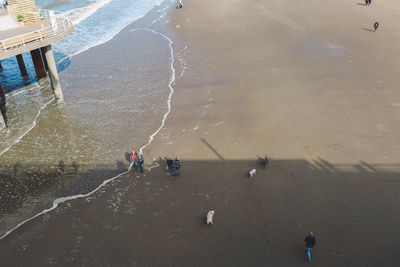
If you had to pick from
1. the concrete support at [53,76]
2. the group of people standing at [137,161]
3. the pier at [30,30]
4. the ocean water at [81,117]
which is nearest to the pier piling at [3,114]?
the pier at [30,30]

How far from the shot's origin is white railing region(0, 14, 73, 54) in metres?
15.6

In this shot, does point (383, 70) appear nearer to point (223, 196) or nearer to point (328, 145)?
point (328, 145)

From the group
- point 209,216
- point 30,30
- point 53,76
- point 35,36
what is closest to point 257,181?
point 209,216

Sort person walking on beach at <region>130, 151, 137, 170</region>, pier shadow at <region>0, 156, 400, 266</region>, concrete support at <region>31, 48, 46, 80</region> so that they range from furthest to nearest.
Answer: concrete support at <region>31, 48, 46, 80</region>
person walking on beach at <region>130, 151, 137, 170</region>
pier shadow at <region>0, 156, 400, 266</region>

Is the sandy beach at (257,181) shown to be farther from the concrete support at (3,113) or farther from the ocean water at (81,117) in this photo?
the concrete support at (3,113)

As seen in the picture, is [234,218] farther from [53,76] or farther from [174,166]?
[53,76]

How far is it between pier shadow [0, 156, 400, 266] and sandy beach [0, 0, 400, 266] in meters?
0.04

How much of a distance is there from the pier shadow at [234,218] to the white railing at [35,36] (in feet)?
23.0

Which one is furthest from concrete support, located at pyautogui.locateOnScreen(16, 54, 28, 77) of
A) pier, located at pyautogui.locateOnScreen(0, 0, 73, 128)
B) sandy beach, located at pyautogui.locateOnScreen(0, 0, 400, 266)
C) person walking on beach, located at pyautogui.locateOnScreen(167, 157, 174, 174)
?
person walking on beach, located at pyautogui.locateOnScreen(167, 157, 174, 174)

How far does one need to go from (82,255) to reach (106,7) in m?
42.0

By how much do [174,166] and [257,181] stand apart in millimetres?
3134

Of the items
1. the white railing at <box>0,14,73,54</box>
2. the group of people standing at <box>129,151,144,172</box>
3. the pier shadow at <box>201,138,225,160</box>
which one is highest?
the white railing at <box>0,14,73,54</box>

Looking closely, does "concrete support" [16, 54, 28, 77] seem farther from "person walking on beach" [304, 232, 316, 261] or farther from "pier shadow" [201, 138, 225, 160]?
"person walking on beach" [304, 232, 316, 261]

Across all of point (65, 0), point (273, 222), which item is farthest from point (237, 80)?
point (65, 0)
